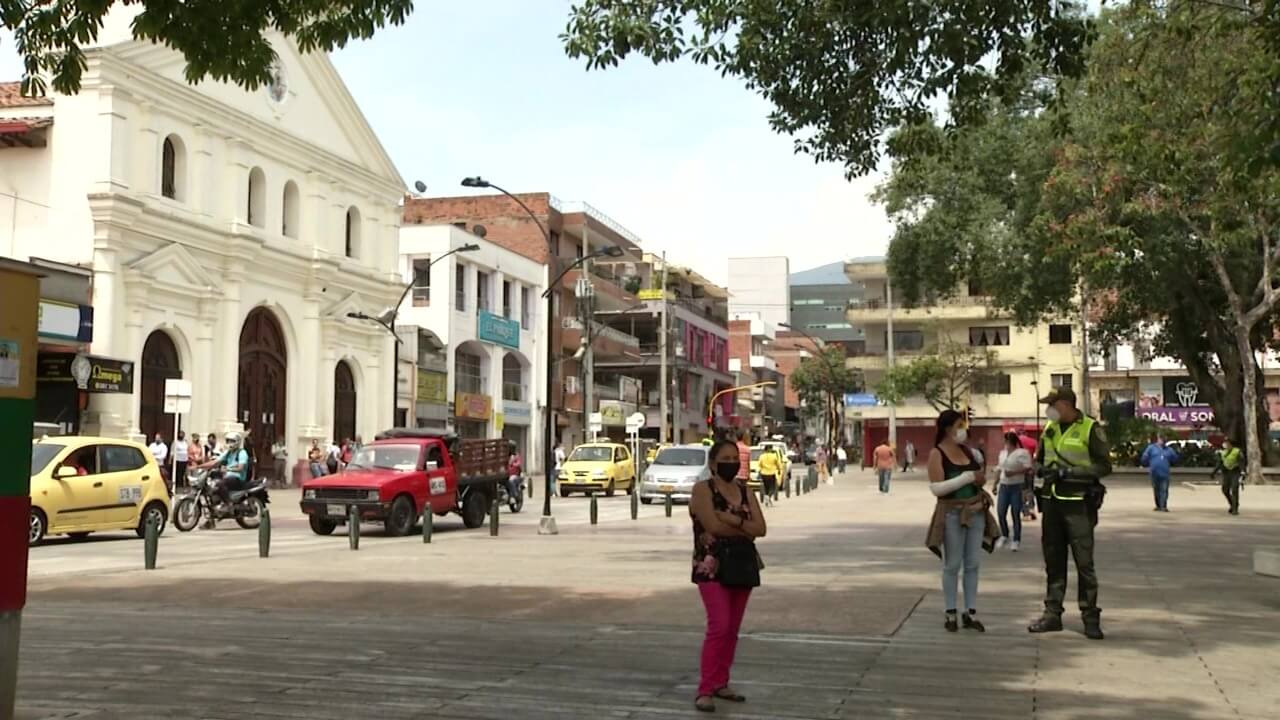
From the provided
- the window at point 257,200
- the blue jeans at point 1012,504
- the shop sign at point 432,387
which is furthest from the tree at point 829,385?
the blue jeans at point 1012,504

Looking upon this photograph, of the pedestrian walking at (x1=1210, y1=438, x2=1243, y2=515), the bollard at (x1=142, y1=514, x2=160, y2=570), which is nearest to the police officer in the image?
the bollard at (x1=142, y1=514, x2=160, y2=570)

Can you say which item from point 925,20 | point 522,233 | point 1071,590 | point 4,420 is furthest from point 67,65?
point 522,233

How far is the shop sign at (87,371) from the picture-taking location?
104 ft

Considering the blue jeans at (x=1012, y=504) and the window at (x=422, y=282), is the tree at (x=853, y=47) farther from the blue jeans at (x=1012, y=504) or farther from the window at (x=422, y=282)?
the window at (x=422, y=282)

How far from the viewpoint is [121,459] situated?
20250mm

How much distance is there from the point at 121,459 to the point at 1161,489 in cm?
2097

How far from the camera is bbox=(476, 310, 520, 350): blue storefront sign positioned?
184 ft

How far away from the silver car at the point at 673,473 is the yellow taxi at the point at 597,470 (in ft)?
11.3

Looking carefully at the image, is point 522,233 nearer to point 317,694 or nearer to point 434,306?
point 434,306

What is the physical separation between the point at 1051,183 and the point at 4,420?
103 feet

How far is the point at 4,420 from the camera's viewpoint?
5.62 meters

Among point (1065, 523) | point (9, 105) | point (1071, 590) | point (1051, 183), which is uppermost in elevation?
point (9, 105)

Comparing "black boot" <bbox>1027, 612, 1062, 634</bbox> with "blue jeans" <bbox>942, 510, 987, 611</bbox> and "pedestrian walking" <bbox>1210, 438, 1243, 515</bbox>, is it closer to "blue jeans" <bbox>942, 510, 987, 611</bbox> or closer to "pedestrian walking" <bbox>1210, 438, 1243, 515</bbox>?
"blue jeans" <bbox>942, 510, 987, 611</bbox>

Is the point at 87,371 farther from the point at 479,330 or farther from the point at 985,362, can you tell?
the point at 985,362
